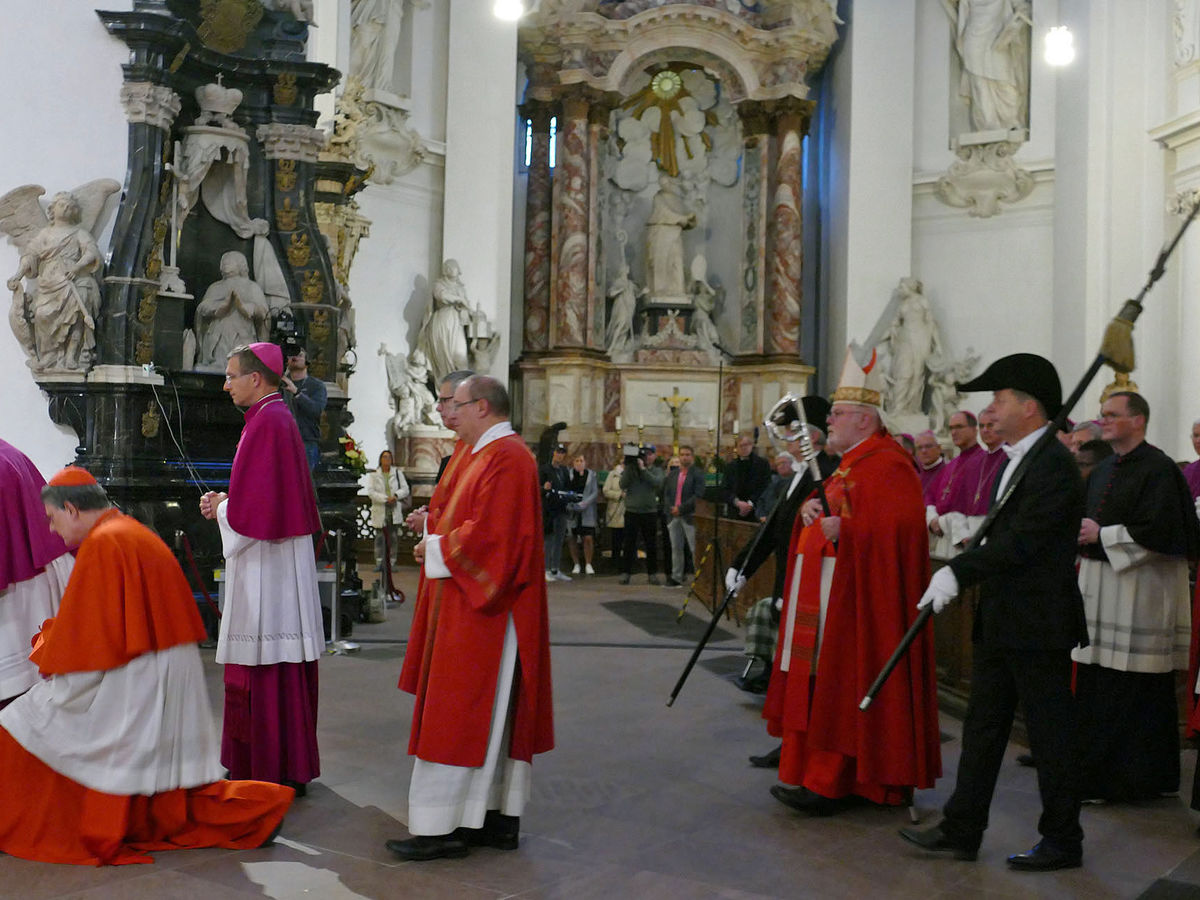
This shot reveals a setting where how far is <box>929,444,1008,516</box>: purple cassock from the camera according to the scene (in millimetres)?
6973

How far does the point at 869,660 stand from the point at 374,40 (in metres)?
15.0

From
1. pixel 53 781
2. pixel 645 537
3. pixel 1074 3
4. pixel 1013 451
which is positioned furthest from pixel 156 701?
pixel 1074 3

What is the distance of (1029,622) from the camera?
4438 millimetres

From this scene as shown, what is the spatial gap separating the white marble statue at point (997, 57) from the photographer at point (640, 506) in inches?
370

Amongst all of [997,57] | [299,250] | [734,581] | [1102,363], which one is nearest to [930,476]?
[734,581]

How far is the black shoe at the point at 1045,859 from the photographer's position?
4.54 m

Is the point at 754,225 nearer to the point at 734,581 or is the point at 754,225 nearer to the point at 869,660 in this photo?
the point at 734,581

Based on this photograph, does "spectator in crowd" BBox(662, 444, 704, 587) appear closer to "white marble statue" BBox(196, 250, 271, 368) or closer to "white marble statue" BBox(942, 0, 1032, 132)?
"white marble statue" BBox(196, 250, 271, 368)

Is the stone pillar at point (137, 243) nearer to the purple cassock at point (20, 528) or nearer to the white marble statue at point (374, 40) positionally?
the purple cassock at point (20, 528)

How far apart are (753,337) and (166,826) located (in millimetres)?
16351

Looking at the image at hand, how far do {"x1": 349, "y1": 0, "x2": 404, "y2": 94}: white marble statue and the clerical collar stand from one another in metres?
13.8

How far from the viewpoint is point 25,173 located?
8539 mm

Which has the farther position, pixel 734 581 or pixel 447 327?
pixel 447 327

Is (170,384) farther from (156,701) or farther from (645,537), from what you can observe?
(645,537)
